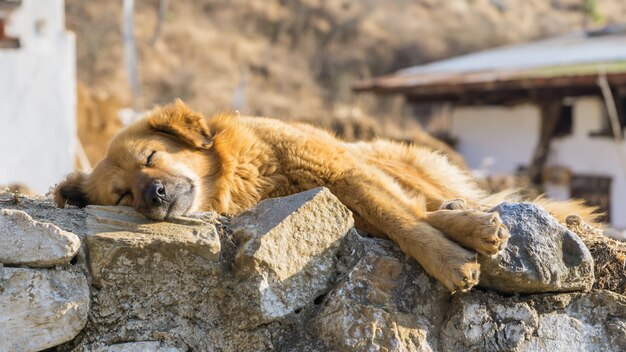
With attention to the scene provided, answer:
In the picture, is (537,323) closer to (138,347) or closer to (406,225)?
(406,225)

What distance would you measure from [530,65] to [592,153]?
90.7 inches

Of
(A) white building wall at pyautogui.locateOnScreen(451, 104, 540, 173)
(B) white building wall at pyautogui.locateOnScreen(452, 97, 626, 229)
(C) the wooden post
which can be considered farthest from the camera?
(A) white building wall at pyautogui.locateOnScreen(451, 104, 540, 173)

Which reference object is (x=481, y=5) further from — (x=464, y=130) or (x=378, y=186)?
(x=378, y=186)

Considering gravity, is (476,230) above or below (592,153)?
above

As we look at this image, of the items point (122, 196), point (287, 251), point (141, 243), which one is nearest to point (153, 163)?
point (122, 196)

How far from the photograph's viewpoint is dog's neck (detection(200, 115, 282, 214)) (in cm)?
423

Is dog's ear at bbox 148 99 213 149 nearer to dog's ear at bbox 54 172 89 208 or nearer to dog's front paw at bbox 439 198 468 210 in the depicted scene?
dog's ear at bbox 54 172 89 208

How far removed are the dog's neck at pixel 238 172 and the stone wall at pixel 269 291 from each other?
1.98ft

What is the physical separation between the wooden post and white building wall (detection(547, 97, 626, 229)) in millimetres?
168

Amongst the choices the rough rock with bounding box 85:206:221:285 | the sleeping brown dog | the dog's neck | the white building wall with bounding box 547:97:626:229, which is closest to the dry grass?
the sleeping brown dog

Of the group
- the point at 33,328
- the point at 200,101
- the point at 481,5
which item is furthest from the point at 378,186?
the point at 481,5

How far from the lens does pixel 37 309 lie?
9.78 ft

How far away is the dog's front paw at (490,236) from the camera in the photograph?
131 inches

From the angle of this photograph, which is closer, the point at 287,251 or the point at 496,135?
the point at 287,251
